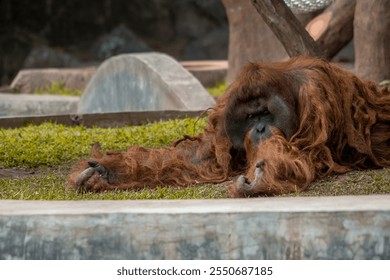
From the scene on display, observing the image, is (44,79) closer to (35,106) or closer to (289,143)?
(35,106)

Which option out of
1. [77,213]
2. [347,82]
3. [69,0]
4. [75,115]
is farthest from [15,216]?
[69,0]

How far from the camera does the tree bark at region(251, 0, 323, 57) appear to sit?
527 cm

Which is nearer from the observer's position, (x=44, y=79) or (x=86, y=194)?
(x=86, y=194)

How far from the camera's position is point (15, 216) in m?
3.17

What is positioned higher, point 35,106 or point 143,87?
point 143,87

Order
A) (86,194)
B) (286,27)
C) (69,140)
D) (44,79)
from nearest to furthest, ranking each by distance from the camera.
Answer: (86,194), (286,27), (69,140), (44,79)

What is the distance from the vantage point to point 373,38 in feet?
22.0

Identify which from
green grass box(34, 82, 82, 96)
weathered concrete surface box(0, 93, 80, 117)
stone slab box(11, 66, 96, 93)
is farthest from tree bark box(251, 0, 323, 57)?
stone slab box(11, 66, 96, 93)

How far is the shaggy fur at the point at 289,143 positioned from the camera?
166 inches

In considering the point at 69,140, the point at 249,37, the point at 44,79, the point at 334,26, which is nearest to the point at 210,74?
the point at 249,37

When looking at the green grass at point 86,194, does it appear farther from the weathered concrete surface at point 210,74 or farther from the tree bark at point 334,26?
the weathered concrete surface at point 210,74

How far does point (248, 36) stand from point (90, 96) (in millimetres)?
1825

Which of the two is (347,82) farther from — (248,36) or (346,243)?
(248,36)

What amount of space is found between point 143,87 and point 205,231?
4.95 m
